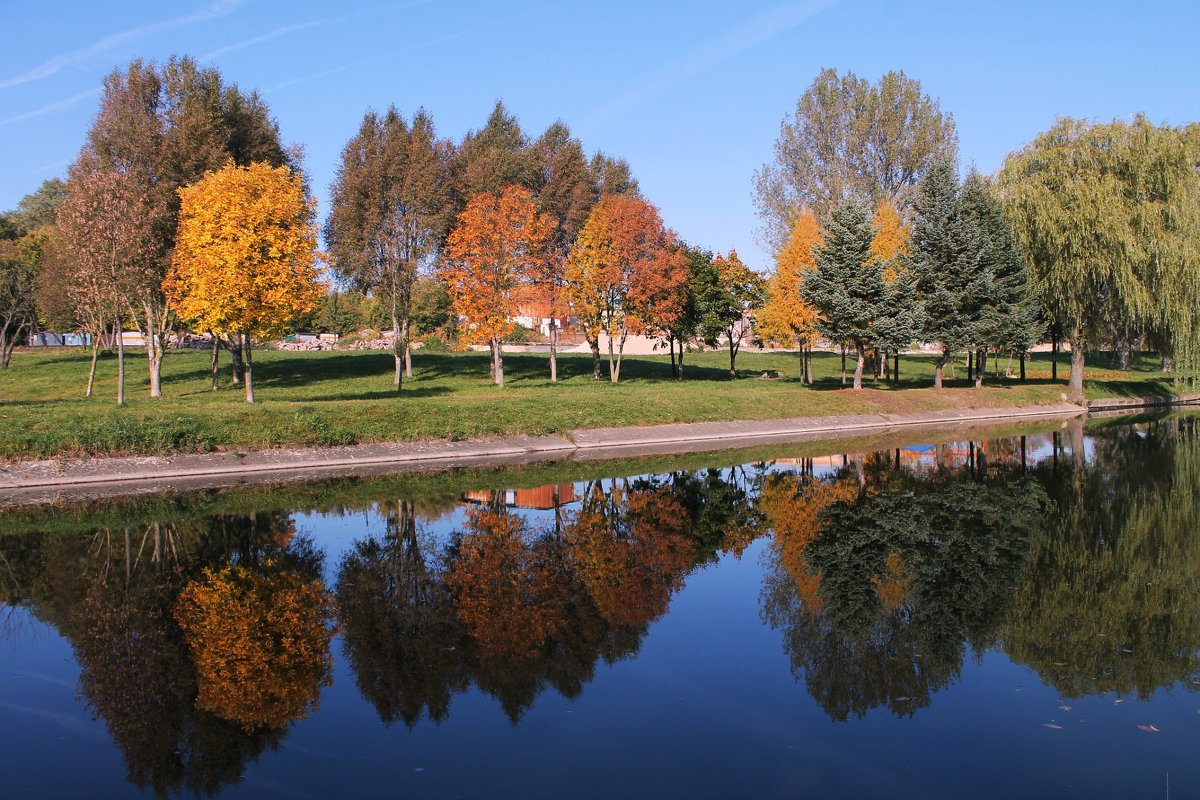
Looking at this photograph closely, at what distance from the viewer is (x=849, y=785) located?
8.72 meters

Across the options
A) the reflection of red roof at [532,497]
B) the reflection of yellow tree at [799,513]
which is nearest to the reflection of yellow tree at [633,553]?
the reflection of red roof at [532,497]

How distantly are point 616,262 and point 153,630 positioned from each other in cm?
4409

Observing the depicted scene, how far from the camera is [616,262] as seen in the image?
182 ft

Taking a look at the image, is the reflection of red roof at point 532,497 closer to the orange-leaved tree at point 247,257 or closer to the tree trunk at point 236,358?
the orange-leaved tree at point 247,257

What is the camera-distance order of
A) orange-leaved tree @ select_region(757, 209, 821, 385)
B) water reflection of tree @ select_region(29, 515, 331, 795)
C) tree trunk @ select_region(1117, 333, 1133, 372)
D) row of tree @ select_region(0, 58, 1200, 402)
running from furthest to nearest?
tree trunk @ select_region(1117, 333, 1133, 372) < orange-leaved tree @ select_region(757, 209, 821, 385) < row of tree @ select_region(0, 58, 1200, 402) < water reflection of tree @ select_region(29, 515, 331, 795)

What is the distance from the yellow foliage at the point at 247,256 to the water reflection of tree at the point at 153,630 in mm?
17585

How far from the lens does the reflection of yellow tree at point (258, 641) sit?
10.9m

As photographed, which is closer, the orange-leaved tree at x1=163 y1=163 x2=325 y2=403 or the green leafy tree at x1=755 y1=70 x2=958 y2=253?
the orange-leaved tree at x1=163 y1=163 x2=325 y2=403

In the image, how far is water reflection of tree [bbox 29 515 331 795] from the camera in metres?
9.62

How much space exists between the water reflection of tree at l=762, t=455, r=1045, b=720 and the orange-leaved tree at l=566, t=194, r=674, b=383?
3085 centimetres

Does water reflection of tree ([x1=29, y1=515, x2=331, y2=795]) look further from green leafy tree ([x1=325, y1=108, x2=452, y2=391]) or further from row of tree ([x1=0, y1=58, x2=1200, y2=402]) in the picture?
green leafy tree ([x1=325, y1=108, x2=452, y2=391])

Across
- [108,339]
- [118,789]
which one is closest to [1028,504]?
[118,789]

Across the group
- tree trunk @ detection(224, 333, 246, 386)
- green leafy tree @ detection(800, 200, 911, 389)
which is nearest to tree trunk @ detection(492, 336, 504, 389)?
tree trunk @ detection(224, 333, 246, 386)

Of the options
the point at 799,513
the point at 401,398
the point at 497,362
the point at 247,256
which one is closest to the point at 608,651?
the point at 799,513
